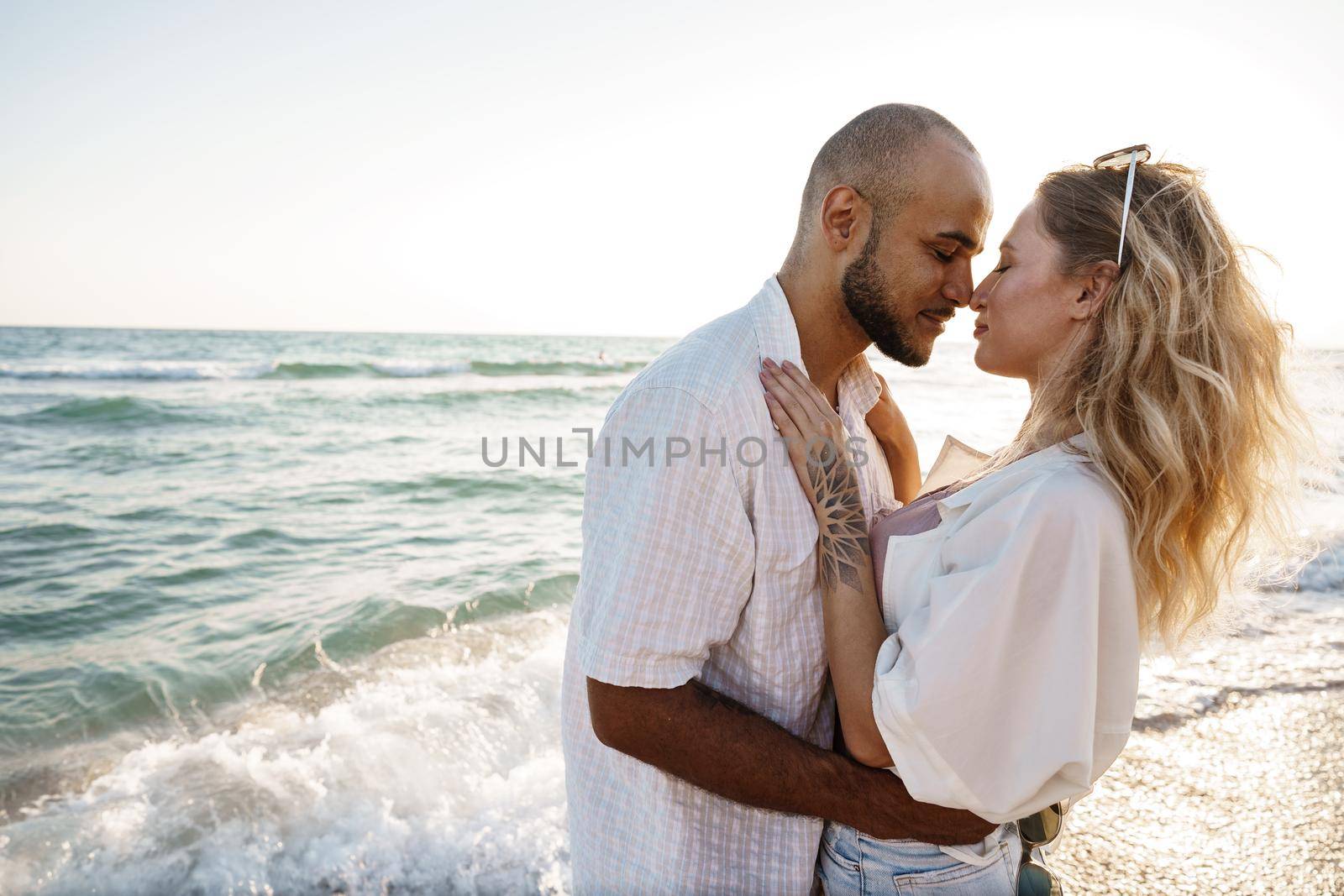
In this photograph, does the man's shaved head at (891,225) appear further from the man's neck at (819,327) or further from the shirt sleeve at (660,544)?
the shirt sleeve at (660,544)

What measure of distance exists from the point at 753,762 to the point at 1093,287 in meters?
1.39

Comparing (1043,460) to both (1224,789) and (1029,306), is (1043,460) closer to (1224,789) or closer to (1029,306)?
(1029,306)

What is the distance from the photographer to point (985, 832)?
192cm

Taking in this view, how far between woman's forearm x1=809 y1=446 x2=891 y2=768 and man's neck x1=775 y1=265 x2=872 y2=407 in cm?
44

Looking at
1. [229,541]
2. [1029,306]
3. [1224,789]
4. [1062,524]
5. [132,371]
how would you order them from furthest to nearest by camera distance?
[132,371]
[229,541]
[1224,789]
[1029,306]
[1062,524]

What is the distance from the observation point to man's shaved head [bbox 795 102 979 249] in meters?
2.19

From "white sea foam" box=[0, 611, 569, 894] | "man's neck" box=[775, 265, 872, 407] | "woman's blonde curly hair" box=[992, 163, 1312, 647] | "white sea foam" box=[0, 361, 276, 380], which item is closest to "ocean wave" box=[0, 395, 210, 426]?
"white sea foam" box=[0, 361, 276, 380]

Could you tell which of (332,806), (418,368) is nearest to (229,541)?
(332,806)

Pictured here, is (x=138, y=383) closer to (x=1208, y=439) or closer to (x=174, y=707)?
(x=174, y=707)

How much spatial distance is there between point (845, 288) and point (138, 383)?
85.5 feet

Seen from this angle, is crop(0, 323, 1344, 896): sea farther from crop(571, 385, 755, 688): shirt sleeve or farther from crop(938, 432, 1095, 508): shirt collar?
crop(571, 385, 755, 688): shirt sleeve

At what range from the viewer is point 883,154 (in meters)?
2.20

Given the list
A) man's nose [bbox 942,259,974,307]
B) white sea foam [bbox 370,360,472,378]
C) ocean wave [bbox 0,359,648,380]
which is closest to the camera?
man's nose [bbox 942,259,974,307]

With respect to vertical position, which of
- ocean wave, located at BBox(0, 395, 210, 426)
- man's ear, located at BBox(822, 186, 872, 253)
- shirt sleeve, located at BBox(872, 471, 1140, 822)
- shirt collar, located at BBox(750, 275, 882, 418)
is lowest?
ocean wave, located at BBox(0, 395, 210, 426)
